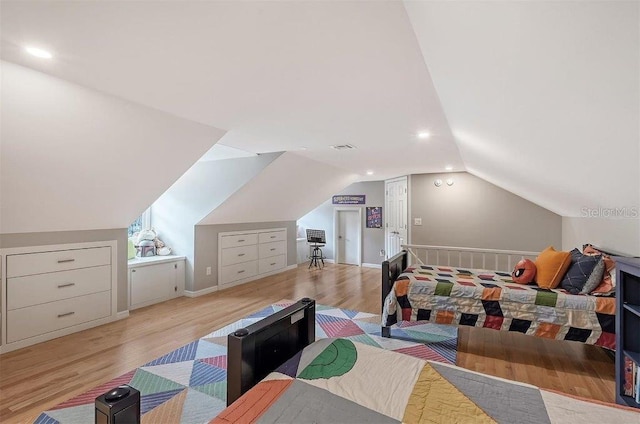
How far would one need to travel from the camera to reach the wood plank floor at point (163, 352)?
233 cm

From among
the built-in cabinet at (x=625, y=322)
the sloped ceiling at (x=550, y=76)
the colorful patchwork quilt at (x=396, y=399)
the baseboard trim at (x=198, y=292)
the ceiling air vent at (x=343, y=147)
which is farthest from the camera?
the baseboard trim at (x=198, y=292)

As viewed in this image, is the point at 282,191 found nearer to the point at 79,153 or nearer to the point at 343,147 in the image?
the point at 343,147

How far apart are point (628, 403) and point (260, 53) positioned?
3209 mm

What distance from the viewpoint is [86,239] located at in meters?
3.60

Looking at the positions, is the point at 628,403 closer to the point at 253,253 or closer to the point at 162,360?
the point at 162,360

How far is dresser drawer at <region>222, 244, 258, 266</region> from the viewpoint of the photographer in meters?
5.49

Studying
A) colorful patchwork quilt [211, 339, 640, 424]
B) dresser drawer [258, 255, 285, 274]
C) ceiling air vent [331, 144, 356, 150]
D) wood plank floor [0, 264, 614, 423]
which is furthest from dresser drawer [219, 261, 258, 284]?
colorful patchwork quilt [211, 339, 640, 424]

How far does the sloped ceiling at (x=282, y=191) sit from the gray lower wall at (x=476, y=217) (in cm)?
166

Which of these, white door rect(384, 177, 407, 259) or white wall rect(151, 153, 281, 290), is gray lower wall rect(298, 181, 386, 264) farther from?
white wall rect(151, 153, 281, 290)

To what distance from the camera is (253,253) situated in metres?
6.08

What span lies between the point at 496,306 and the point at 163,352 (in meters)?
3.29

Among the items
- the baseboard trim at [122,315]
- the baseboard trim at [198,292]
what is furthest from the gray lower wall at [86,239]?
the baseboard trim at [198,292]

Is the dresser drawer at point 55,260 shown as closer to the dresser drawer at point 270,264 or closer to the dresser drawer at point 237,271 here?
the dresser drawer at point 237,271

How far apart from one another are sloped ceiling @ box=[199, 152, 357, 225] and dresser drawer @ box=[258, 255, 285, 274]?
876 mm
